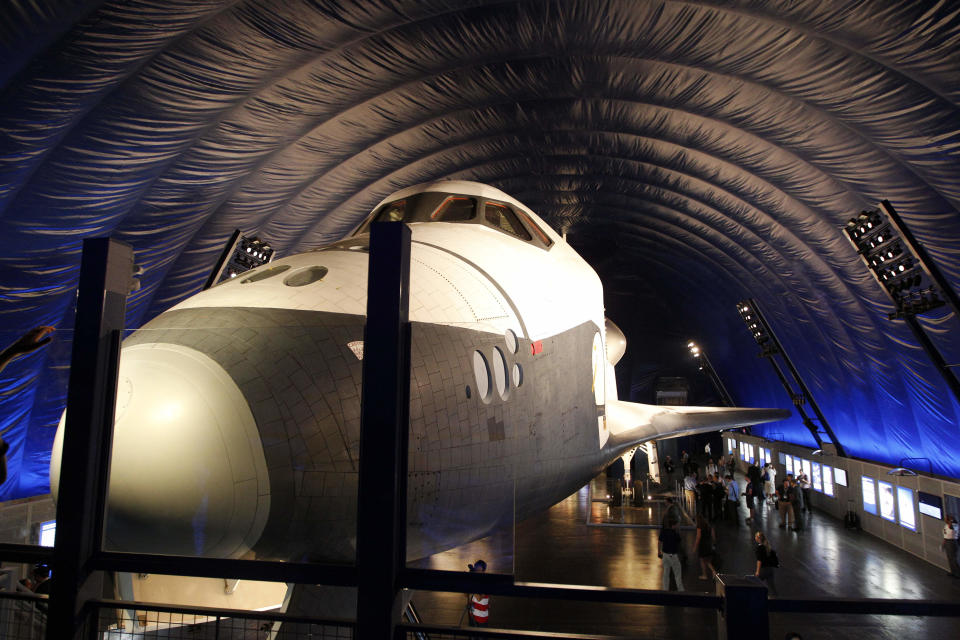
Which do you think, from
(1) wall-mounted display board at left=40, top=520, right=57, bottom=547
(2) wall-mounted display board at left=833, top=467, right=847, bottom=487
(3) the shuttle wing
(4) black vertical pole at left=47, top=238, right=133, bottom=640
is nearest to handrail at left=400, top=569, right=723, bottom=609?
(4) black vertical pole at left=47, top=238, right=133, bottom=640

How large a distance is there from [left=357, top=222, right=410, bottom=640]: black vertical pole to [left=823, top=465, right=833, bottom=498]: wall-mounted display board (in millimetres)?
16299

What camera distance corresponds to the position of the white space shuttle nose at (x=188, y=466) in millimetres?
1771

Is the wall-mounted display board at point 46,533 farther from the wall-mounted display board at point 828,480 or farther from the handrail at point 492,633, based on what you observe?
the wall-mounted display board at point 828,480

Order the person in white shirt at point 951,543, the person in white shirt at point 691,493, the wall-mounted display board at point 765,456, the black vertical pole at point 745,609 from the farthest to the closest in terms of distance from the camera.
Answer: the wall-mounted display board at point 765,456, the person in white shirt at point 691,493, the person in white shirt at point 951,543, the black vertical pole at point 745,609

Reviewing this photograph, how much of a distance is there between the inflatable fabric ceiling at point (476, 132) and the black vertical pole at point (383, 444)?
17.3 feet

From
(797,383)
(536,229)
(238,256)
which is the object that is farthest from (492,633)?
(797,383)

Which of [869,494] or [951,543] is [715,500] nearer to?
[869,494]

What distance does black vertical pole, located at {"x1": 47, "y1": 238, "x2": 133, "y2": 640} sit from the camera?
1.94 metres

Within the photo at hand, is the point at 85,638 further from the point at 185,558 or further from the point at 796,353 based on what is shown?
the point at 796,353

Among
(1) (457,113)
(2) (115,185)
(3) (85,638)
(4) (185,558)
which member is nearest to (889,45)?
(1) (457,113)

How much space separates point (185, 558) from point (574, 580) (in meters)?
7.38

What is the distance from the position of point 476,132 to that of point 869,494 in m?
11.9

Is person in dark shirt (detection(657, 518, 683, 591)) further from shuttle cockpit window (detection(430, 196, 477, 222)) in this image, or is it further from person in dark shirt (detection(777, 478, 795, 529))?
person in dark shirt (detection(777, 478, 795, 529))

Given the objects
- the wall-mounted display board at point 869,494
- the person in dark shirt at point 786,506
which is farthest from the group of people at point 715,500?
the wall-mounted display board at point 869,494
